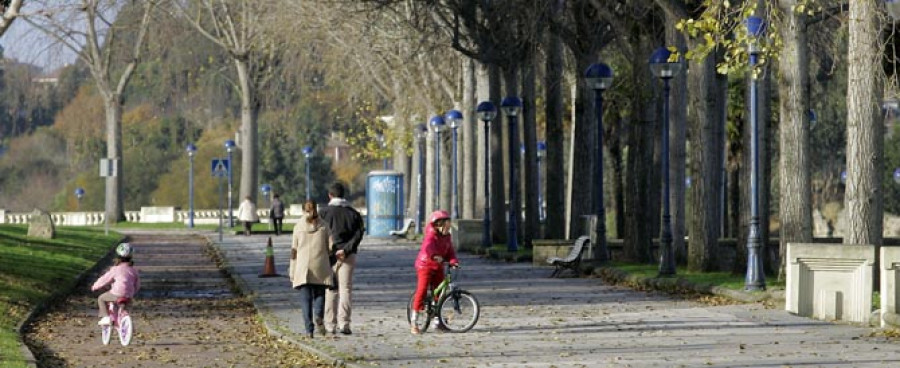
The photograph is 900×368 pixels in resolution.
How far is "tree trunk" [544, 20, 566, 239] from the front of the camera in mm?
43438

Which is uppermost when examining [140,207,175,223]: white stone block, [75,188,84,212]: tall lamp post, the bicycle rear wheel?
[75,188,84,212]: tall lamp post

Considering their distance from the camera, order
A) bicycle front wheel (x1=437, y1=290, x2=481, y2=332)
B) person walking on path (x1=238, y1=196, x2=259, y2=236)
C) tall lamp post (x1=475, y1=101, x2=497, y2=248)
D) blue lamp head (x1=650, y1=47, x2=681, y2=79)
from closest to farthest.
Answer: bicycle front wheel (x1=437, y1=290, x2=481, y2=332), blue lamp head (x1=650, y1=47, x2=681, y2=79), tall lamp post (x1=475, y1=101, x2=497, y2=248), person walking on path (x1=238, y1=196, x2=259, y2=236)

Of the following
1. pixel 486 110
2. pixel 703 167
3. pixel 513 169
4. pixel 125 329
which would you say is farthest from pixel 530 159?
pixel 125 329

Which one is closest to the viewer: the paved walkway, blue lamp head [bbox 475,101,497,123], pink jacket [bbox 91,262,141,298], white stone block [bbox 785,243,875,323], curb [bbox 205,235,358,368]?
the paved walkway

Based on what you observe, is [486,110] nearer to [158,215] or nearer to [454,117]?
[454,117]

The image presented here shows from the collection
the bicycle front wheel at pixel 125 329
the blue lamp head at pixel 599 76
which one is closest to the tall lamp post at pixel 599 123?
the blue lamp head at pixel 599 76

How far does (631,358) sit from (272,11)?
5061cm

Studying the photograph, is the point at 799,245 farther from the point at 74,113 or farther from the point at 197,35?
the point at 74,113

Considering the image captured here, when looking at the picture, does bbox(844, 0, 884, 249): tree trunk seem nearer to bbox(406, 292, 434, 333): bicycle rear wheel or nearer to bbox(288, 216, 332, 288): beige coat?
bbox(406, 292, 434, 333): bicycle rear wheel

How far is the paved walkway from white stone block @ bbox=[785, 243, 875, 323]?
394mm

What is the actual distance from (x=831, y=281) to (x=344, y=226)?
223 inches

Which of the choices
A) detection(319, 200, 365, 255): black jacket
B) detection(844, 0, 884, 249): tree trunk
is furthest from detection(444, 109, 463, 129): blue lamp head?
detection(319, 200, 365, 255): black jacket

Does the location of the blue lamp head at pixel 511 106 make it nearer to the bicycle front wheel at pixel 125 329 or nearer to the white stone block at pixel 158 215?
the bicycle front wheel at pixel 125 329

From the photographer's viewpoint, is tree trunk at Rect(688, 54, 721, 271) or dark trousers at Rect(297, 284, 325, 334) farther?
tree trunk at Rect(688, 54, 721, 271)
